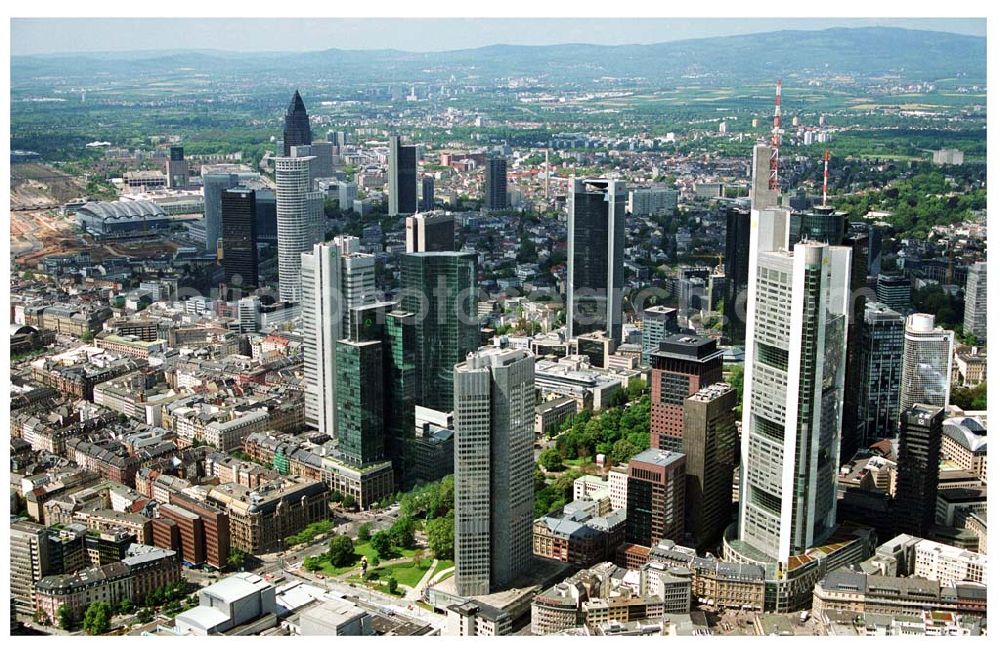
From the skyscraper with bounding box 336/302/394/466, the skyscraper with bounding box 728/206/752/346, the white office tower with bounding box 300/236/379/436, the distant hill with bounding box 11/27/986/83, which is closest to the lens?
the skyscraper with bounding box 336/302/394/466

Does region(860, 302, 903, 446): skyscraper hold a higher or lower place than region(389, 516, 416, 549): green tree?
higher

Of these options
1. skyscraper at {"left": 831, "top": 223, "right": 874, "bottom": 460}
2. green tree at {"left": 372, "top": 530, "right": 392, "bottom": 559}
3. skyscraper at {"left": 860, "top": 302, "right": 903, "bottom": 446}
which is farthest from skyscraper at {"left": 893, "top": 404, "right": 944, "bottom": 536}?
green tree at {"left": 372, "top": 530, "right": 392, "bottom": 559}

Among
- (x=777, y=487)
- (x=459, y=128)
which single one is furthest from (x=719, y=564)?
(x=459, y=128)

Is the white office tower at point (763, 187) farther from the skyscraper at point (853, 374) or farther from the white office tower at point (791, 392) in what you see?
the white office tower at point (791, 392)

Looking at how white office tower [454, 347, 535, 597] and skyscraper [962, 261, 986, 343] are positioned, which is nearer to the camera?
white office tower [454, 347, 535, 597]

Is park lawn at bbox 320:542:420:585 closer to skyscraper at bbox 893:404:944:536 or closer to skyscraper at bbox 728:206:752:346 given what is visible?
skyscraper at bbox 893:404:944:536

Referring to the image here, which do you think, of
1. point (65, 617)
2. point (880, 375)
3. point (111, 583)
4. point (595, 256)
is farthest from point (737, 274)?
point (65, 617)
